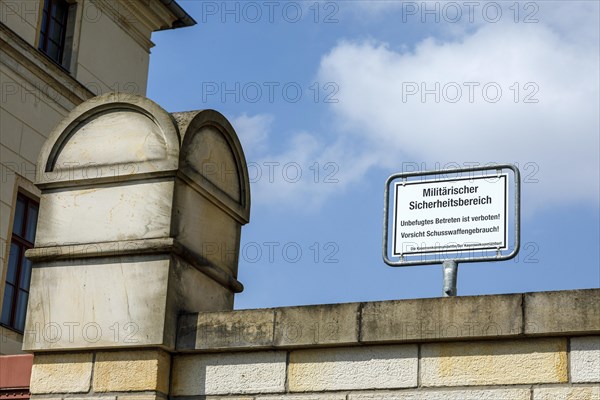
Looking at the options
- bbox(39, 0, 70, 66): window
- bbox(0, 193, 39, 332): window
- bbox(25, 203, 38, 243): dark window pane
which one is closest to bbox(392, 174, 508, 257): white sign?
bbox(0, 193, 39, 332): window

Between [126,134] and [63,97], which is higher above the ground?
[63,97]

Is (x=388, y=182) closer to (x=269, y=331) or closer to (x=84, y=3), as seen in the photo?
(x=269, y=331)

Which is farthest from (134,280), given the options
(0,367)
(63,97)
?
(63,97)

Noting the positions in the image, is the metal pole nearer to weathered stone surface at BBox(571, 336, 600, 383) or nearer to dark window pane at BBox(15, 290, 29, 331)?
weathered stone surface at BBox(571, 336, 600, 383)

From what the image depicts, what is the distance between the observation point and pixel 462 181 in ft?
23.9

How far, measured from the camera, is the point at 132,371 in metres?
7.07

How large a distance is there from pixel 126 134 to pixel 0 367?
1.95m

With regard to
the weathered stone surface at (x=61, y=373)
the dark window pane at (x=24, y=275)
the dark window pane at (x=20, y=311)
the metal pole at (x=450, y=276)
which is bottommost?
the weathered stone surface at (x=61, y=373)

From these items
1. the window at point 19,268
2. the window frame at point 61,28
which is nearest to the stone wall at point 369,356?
the window at point 19,268

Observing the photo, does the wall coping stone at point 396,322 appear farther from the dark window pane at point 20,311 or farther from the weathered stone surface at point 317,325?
the dark window pane at point 20,311

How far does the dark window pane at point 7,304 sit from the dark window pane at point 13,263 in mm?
144

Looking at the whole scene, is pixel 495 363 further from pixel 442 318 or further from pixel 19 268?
pixel 19 268

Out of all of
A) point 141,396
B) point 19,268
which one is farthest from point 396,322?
point 19,268

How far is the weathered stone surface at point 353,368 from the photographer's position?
6.56m
